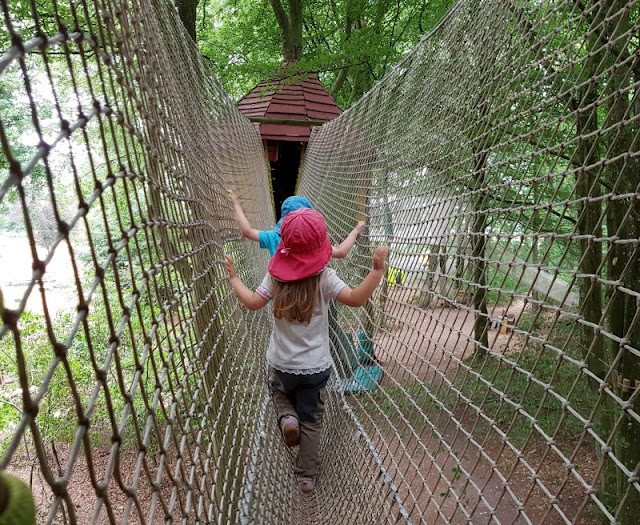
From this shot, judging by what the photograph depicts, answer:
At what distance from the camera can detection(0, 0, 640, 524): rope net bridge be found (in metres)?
0.69

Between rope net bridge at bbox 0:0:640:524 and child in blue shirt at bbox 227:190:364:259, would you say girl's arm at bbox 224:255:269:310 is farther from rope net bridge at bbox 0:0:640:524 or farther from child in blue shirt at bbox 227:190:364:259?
child in blue shirt at bbox 227:190:364:259

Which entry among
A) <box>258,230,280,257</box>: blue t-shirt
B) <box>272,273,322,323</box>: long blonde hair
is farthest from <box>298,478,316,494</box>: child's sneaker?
<box>258,230,280,257</box>: blue t-shirt

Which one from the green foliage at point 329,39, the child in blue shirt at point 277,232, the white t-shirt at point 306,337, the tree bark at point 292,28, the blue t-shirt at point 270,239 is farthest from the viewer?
the tree bark at point 292,28

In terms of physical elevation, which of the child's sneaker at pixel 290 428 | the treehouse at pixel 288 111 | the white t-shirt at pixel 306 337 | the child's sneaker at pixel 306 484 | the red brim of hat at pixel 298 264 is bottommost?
the child's sneaker at pixel 306 484

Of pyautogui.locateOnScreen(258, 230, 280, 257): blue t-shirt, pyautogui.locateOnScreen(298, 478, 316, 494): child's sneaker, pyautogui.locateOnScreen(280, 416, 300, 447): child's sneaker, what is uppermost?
pyautogui.locateOnScreen(258, 230, 280, 257): blue t-shirt

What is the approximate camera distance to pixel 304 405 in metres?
1.64

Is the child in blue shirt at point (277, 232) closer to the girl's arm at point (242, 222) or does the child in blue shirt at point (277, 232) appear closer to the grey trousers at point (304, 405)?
the girl's arm at point (242, 222)

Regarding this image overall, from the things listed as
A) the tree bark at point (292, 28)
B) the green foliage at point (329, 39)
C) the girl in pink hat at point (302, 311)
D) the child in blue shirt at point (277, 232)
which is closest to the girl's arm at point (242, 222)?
the child in blue shirt at point (277, 232)

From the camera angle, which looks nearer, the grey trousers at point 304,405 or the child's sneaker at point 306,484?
the grey trousers at point 304,405

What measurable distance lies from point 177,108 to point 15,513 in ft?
4.39

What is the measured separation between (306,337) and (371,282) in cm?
29

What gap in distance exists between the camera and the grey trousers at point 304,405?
1.59 meters

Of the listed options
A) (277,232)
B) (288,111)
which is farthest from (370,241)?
(288,111)

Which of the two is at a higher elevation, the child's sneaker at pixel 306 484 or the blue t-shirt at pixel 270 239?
the blue t-shirt at pixel 270 239
